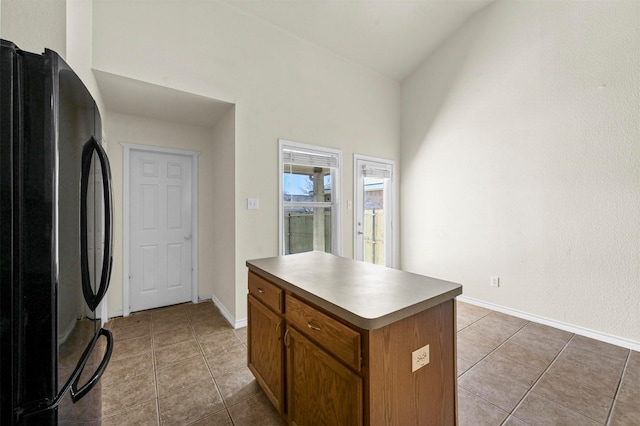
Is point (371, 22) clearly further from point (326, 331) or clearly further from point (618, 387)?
point (618, 387)

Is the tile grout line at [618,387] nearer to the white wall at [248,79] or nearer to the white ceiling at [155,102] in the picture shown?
the white wall at [248,79]

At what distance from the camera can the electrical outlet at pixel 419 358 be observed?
1076 mm

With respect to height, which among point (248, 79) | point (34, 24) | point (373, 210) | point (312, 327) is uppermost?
point (248, 79)

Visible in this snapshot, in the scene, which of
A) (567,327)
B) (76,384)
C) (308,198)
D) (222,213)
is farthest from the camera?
(308,198)

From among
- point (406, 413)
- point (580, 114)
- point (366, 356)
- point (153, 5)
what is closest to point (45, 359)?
point (366, 356)

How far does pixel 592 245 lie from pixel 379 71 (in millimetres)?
3466

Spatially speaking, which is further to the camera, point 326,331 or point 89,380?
point 326,331

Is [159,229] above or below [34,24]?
below

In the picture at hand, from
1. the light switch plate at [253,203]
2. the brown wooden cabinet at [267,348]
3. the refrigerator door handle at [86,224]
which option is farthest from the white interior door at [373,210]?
the refrigerator door handle at [86,224]

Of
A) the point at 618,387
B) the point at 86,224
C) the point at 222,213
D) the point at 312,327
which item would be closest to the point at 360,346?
the point at 312,327

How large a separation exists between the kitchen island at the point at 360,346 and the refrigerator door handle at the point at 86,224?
0.78 metres

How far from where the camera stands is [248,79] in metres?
2.92

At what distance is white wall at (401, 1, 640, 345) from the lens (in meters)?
2.40

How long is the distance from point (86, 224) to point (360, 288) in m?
1.15
